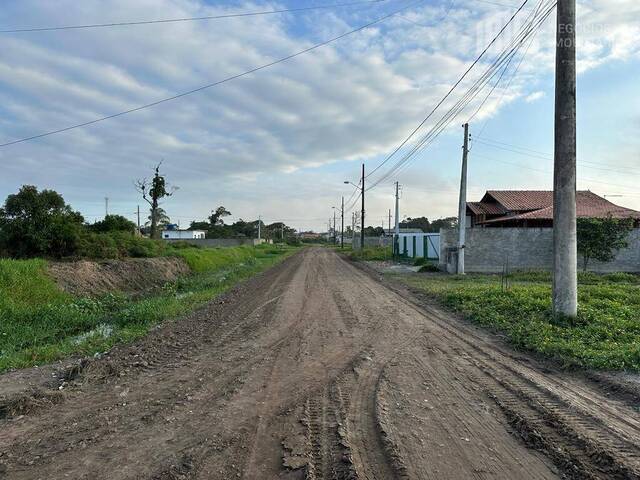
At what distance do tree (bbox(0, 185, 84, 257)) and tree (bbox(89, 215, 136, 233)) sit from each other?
1019cm

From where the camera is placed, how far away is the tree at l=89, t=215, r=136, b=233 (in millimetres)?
32188

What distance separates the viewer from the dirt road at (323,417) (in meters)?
3.54

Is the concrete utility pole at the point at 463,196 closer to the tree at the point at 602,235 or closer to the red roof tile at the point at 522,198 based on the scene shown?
the tree at the point at 602,235

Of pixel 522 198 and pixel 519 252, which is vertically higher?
pixel 522 198

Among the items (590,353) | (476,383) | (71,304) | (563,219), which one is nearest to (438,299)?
(563,219)

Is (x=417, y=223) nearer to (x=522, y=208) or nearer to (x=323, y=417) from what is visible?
(x=522, y=208)

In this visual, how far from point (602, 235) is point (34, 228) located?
1003 inches

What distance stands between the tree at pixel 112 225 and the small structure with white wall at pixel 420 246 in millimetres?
20889

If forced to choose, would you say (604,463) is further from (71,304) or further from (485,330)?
(71,304)

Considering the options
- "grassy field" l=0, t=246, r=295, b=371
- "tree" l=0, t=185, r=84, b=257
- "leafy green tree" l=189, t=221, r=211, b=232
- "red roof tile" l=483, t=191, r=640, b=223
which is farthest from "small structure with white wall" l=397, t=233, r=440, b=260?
"leafy green tree" l=189, t=221, r=211, b=232

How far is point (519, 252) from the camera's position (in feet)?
74.0

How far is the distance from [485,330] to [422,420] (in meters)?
5.32

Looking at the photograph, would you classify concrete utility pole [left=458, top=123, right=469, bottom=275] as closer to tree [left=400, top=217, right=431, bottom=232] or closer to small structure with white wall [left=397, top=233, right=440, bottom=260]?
small structure with white wall [left=397, top=233, right=440, bottom=260]

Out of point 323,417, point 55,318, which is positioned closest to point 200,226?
point 55,318
